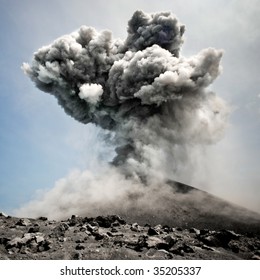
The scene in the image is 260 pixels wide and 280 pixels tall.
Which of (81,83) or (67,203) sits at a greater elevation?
(81,83)

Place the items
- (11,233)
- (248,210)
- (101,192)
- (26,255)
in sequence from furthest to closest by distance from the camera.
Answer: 1. (101,192)
2. (248,210)
3. (11,233)
4. (26,255)

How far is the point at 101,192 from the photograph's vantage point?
98.0 feet

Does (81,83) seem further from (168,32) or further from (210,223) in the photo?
(210,223)

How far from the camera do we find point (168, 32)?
112 feet

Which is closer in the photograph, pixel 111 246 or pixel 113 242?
pixel 111 246

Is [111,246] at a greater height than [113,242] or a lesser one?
lesser

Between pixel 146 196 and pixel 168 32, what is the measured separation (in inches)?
669

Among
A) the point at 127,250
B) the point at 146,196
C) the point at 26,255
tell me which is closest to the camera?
the point at 26,255
